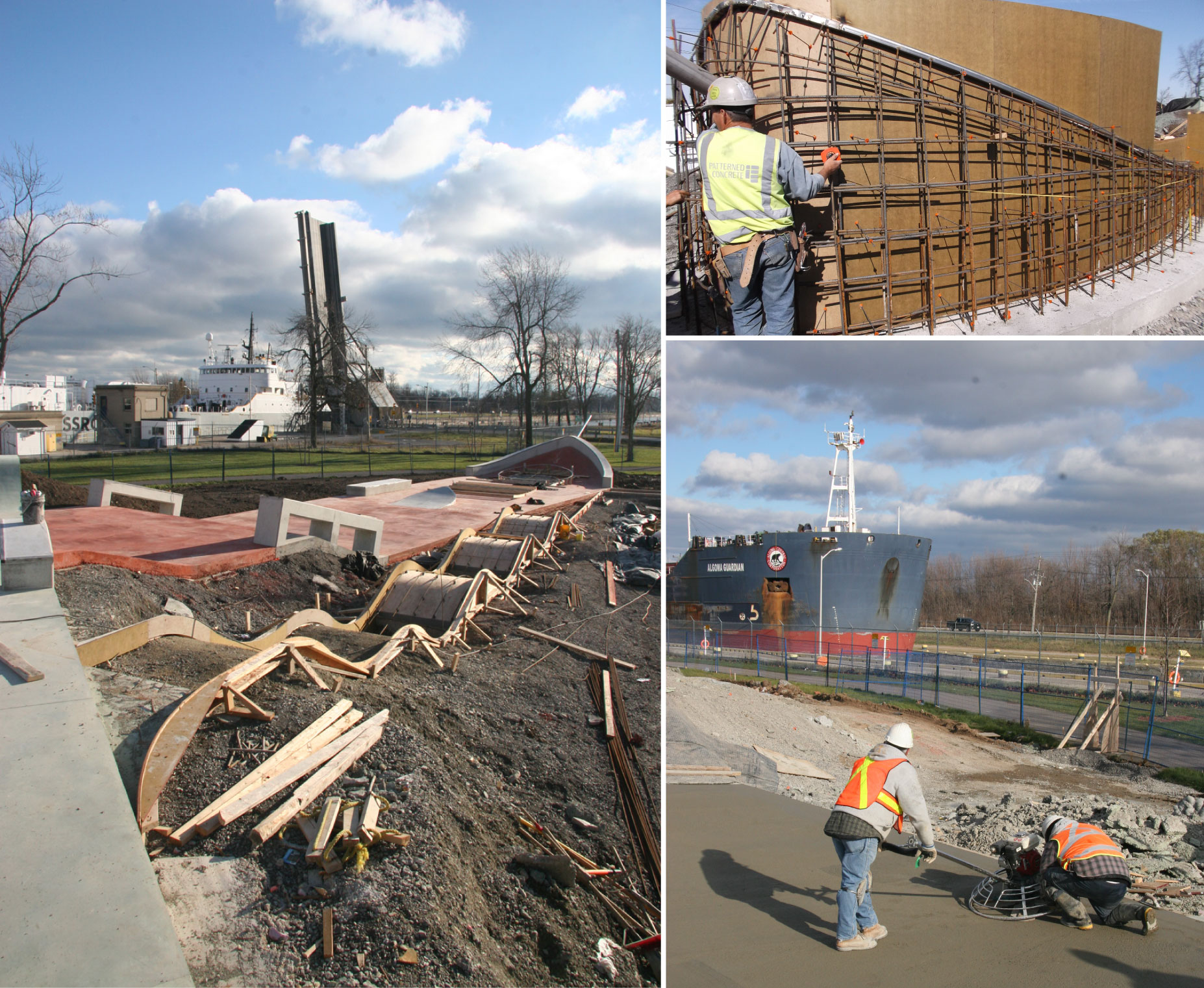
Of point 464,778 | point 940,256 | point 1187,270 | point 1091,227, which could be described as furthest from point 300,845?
point 1187,270

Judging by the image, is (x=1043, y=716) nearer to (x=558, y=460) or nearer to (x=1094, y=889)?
(x=1094, y=889)

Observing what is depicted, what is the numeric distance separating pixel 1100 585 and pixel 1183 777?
3.50 m

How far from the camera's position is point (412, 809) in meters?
4.11

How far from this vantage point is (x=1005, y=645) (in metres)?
9.95

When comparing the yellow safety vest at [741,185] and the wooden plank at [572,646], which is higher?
the yellow safety vest at [741,185]

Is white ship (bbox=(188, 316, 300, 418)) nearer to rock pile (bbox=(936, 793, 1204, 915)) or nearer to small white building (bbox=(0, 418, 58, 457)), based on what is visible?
small white building (bbox=(0, 418, 58, 457))

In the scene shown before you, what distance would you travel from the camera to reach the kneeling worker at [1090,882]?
363cm

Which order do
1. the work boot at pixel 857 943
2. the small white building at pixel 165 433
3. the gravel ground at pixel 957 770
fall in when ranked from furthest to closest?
the small white building at pixel 165 433 < the gravel ground at pixel 957 770 < the work boot at pixel 857 943

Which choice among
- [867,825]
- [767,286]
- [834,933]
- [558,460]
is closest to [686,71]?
[767,286]

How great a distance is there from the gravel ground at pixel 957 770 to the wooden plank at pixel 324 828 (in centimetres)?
182

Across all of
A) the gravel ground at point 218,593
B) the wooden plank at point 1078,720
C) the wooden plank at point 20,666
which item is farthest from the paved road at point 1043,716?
the gravel ground at point 218,593

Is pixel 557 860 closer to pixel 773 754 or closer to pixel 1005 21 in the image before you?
pixel 773 754

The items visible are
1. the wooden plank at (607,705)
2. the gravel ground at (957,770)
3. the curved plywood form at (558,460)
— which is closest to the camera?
the gravel ground at (957,770)

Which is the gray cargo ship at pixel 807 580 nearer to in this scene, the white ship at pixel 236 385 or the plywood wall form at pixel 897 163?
the plywood wall form at pixel 897 163
